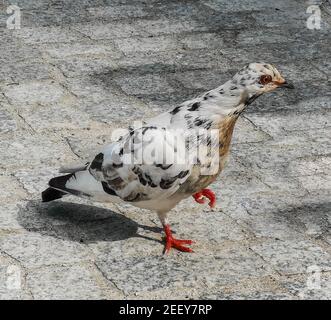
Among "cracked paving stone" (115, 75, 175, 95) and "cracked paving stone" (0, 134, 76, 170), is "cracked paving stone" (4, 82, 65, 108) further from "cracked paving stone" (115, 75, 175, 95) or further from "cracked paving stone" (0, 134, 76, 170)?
"cracked paving stone" (0, 134, 76, 170)

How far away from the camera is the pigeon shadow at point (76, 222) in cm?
685

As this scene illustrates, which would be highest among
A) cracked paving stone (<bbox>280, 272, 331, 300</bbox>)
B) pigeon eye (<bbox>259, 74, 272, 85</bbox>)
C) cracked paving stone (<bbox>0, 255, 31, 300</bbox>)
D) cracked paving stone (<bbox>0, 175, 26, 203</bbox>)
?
pigeon eye (<bbox>259, 74, 272, 85</bbox>)

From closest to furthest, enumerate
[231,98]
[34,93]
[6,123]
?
[231,98]
[6,123]
[34,93]

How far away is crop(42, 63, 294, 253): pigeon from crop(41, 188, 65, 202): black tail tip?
1.48 ft

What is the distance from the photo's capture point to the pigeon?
632 cm

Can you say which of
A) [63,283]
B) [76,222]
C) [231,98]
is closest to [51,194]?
[76,222]

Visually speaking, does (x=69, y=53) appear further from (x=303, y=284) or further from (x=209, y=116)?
(x=303, y=284)

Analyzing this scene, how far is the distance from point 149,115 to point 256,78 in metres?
2.55

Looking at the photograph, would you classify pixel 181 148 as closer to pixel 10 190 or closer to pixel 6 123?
pixel 10 190

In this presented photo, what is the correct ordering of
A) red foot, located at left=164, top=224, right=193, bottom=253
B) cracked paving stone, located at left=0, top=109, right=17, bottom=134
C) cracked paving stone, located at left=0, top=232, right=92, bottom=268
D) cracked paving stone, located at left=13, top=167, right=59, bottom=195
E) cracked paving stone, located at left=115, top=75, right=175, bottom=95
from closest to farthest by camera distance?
cracked paving stone, located at left=0, top=232, right=92, bottom=268 < red foot, located at left=164, top=224, right=193, bottom=253 < cracked paving stone, located at left=13, top=167, right=59, bottom=195 < cracked paving stone, located at left=0, top=109, right=17, bottom=134 < cracked paving stone, located at left=115, top=75, right=175, bottom=95

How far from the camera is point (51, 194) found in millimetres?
6922

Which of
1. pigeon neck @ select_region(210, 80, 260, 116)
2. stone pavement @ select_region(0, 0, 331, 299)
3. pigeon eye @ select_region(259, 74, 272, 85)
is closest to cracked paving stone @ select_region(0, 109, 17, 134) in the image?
stone pavement @ select_region(0, 0, 331, 299)

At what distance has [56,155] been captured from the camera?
8.01 meters

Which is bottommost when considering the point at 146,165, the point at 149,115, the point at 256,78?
the point at 149,115
